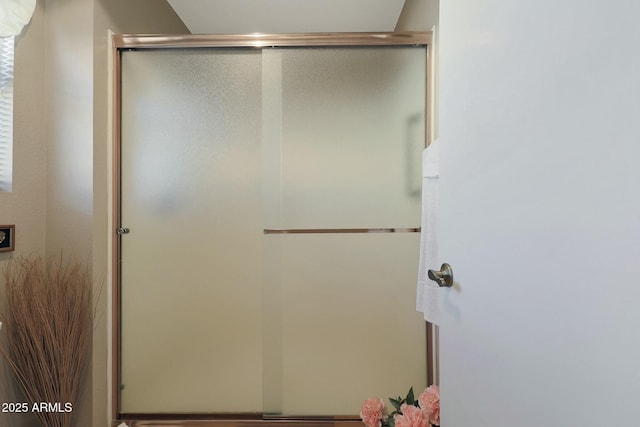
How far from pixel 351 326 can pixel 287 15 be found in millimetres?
1876

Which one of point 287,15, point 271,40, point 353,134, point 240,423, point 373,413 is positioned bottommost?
point 240,423

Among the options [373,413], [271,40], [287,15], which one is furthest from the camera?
[287,15]

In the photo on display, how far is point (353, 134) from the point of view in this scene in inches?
62.5

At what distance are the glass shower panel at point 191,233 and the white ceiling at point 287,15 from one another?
0.61 metres

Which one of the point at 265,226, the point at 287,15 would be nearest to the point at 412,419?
the point at 265,226

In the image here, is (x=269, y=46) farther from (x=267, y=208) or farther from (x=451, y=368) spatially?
(x=451, y=368)

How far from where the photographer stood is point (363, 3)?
1946 millimetres

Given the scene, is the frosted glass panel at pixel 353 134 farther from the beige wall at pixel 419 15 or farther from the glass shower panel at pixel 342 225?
the beige wall at pixel 419 15

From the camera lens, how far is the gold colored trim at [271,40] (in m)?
1.55

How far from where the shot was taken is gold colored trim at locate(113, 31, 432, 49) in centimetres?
155

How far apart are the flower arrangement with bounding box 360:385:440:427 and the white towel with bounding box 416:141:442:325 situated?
0.33 meters

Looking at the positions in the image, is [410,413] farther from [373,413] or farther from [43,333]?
[43,333]

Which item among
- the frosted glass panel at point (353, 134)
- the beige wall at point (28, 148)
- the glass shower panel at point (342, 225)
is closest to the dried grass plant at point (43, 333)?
the beige wall at point (28, 148)

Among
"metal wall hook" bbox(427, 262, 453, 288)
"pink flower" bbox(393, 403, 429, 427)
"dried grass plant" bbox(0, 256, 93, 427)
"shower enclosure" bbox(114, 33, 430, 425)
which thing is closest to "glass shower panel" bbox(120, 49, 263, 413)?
"shower enclosure" bbox(114, 33, 430, 425)
